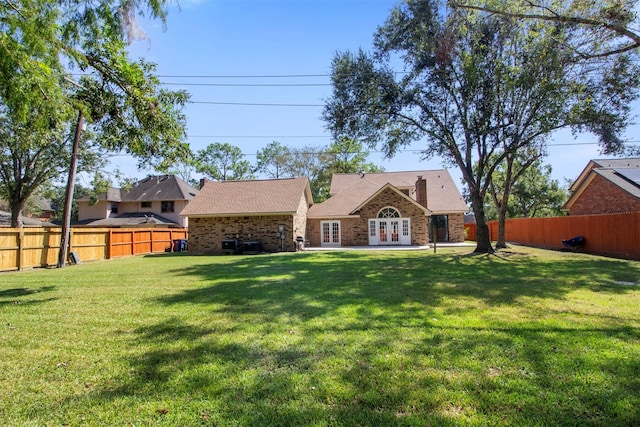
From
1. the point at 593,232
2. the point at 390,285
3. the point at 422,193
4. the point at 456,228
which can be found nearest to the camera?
the point at 390,285

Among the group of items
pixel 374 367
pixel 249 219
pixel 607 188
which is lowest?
pixel 374 367

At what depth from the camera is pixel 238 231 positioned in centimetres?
2322

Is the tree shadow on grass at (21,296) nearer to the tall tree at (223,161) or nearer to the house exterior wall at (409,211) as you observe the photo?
the house exterior wall at (409,211)

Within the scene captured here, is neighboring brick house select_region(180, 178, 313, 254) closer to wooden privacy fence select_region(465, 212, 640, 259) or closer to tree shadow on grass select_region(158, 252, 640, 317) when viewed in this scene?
tree shadow on grass select_region(158, 252, 640, 317)

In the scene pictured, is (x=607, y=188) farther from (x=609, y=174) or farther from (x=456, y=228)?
(x=456, y=228)

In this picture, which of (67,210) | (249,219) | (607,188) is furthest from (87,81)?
(607,188)

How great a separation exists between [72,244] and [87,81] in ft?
31.1

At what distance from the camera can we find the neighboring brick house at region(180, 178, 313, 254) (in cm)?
2280

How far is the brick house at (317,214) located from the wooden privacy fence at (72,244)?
9.30 ft

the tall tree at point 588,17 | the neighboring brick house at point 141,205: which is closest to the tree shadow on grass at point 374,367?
the tall tree at point 588,17

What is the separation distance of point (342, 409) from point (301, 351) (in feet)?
4.36

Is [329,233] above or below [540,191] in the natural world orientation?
below

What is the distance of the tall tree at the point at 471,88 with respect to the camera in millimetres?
14227

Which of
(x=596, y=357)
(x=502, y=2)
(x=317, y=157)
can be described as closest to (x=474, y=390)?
(x=596, y=357)
